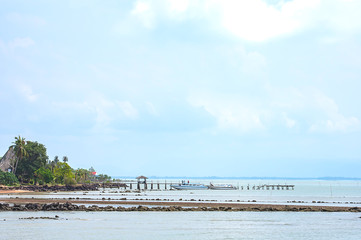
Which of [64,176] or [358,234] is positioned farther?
[64,176]

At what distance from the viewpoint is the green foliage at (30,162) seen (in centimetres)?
13225

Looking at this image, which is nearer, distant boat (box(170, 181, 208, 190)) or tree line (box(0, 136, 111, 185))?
tree line (box(0, 136, 111, 185))

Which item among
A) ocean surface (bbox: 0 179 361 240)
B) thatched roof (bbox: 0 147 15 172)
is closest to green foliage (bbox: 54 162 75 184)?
thatched roof (bbox: 0 147 15 172)

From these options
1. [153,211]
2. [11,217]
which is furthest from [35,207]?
[153,211]

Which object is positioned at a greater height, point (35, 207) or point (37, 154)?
point (37, 154)

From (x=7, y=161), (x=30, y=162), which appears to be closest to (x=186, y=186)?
(x=30, y=162)

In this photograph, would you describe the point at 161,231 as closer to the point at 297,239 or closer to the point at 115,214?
the point at 297,239

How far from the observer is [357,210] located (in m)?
55.4

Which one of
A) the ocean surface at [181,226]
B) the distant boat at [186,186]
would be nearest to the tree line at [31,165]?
the distant boat at [186,186]

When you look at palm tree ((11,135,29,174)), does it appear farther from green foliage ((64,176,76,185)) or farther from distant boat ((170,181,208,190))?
distant boat ((170,181,208,190))

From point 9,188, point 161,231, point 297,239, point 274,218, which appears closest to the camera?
point 297,239

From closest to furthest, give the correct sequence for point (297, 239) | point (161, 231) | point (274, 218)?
1. point (297, 239)
2. point (161, 231)
3. point (274, 218)

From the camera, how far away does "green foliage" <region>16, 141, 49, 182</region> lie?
132m

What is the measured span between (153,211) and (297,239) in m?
21.9
